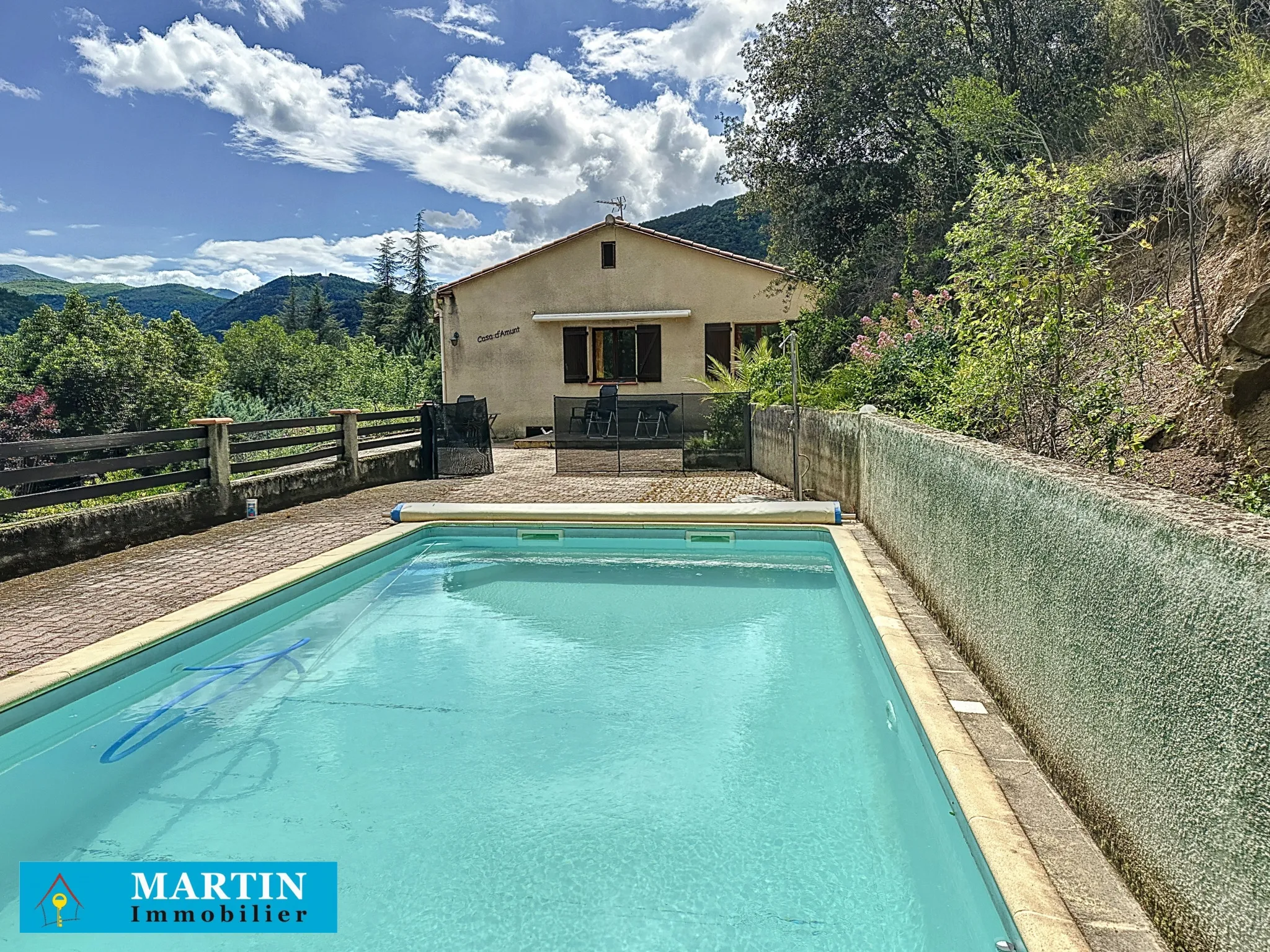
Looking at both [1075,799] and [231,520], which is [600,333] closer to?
[231,520]

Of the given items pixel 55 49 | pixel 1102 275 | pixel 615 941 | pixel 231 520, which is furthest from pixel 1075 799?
pixel 55 49

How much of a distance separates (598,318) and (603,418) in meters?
5.04

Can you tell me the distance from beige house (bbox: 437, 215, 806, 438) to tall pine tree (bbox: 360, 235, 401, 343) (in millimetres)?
43699

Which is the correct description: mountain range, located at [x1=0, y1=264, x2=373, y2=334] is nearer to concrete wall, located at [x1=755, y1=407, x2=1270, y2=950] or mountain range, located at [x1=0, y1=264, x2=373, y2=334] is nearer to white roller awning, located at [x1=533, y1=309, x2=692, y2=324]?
white roller awning, located at [x1=533, y1=309, x2=692, y2=324]

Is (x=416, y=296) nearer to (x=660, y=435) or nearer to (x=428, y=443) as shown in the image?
(x=660, y=435)

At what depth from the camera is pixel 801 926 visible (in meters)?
2.80

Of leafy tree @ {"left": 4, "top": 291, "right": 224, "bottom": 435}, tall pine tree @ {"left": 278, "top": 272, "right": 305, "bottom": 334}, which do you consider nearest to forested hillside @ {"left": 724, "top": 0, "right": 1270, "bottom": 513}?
leafy tree @ {"left": 4, "top": 291, "right": 224, "bottom": 435}

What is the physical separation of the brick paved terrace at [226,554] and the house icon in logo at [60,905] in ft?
5.66

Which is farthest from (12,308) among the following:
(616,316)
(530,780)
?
(530,780)

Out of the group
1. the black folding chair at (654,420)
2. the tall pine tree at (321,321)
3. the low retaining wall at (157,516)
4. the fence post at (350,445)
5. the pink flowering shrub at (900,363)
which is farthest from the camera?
the tall pine tree at (321,321)

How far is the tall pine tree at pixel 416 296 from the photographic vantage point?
55.8 m

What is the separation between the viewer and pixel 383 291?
208 ft

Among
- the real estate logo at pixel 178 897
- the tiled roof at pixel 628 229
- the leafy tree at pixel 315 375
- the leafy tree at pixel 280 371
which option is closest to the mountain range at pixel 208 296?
the leafy tree at pixel 315 375

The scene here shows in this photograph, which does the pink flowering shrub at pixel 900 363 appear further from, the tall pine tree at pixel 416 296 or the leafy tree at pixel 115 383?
the tall pine tree at pixel 416 296
